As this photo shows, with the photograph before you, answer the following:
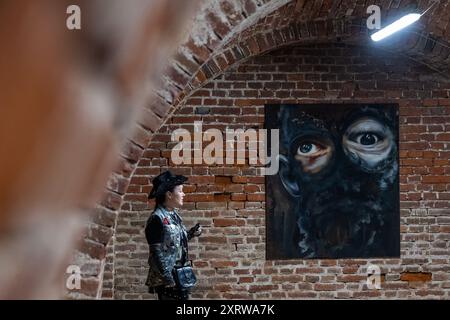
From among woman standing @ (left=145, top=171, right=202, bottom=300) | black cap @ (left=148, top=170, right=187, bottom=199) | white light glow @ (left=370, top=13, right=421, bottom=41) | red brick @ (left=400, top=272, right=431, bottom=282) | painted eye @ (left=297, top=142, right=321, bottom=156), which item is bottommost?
red brick @ (left=400, top=272, right=431, bottom=282)

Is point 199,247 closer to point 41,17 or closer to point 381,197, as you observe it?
point 381,197

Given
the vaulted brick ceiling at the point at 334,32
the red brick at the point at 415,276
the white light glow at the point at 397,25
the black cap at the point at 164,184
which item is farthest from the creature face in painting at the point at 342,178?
the black cap at the point at 164,184

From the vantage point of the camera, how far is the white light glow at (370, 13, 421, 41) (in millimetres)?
4559

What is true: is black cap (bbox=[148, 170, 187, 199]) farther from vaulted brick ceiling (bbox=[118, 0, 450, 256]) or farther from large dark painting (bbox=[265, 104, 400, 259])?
large dark painting (bbox=[265, 104, 400, 259])

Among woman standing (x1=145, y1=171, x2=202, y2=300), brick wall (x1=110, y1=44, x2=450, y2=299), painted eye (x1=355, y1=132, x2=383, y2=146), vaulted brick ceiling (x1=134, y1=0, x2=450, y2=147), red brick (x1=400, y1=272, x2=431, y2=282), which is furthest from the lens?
painted eye (x1=355, y1=132, x2=383, y2=146)

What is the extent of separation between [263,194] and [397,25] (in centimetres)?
190

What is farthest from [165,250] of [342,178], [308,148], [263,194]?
[342,178]

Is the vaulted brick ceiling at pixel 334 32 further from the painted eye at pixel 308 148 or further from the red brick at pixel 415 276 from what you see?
the red brick at pixel 415 276

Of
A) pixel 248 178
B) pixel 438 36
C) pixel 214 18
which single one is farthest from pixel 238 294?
pixel 214 18

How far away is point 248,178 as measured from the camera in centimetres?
583

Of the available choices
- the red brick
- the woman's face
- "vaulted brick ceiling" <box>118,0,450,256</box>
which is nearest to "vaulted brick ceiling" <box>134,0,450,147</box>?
"vaulted brick ceiling" <box>118,0,450,256</box>

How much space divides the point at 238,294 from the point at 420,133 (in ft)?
7.19

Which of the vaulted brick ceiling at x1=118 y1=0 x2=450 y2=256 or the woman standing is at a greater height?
the vaulted brick ceiling at x1=118 y1=0 x2=450 y2=256

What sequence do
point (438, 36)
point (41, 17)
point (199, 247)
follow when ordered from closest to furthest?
1. point (41, 17)
2. point (438, 36)
3. point (199, 247)
